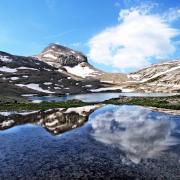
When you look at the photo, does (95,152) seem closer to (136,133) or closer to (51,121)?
(136,133)

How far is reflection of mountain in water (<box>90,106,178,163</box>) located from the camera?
33312 mm

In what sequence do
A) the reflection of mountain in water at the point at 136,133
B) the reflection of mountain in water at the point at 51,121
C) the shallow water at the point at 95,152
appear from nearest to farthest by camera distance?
the shallow water at the point at 95,152
the reflection of mountain in water at the point at 136,133
the reflection of mountain in water at the point at 51,121

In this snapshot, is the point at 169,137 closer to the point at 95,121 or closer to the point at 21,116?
the point at 95,121

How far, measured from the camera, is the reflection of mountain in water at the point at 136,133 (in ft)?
109

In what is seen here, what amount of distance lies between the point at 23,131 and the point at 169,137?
19.0 metres

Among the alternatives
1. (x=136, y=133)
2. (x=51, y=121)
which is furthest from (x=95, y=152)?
(x=51, y=121)

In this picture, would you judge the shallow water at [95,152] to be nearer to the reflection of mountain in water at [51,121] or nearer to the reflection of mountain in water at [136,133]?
the reflection of mountain in water at [136,133]

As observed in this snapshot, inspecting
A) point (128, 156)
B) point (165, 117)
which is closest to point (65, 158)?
point (128, 156)

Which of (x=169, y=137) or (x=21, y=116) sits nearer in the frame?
(x=169, y=137)

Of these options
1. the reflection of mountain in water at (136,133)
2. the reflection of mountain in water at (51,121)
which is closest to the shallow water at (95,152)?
the reflection of mountain in water at (136,133)

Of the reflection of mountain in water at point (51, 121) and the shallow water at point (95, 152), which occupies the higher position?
the reflection of mountain in water at point (51, 121)

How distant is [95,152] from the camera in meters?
32.8

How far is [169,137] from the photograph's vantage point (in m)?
39.2

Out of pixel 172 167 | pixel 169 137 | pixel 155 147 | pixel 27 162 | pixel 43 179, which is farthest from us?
pixel 169 137
